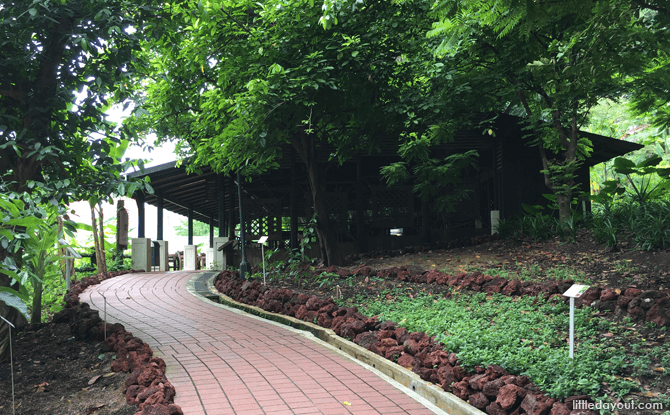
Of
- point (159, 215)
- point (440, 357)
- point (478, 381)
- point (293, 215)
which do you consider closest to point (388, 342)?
point (440, 357)

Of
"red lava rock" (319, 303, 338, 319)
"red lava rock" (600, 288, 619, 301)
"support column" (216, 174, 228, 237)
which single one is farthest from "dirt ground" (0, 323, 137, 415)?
"support column" (216, 174, 228, 237)

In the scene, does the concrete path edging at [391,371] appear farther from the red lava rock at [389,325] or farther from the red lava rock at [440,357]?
the red lava rock at [389,325]

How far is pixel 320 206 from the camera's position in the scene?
11000mm

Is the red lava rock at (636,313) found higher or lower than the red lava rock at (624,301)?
lower

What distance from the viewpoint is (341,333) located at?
5.70 meters

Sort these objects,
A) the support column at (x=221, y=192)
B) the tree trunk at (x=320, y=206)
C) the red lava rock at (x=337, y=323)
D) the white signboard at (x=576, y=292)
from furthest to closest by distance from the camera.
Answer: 1. the support column at (x=221, y=192)
2. the tree trunk at (x=320, y=206)
3. the red lava rock at (x=337, y=323)
4. the white signboard at (x=576, y=292)

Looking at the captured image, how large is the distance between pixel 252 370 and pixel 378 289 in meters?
3.66

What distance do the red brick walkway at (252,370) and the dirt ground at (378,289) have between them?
0.63m

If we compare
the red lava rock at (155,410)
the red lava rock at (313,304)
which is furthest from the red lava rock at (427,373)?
the red lava rock at (313,304)

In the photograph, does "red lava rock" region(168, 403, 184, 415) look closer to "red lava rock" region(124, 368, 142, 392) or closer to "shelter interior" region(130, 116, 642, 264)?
"red lava rock" region(124, 368, 142, 392)

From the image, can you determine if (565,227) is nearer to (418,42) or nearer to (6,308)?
(418,42)

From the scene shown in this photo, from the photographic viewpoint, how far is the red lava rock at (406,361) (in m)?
4.42

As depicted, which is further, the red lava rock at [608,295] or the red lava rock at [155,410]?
the red lava rock at [608,295]

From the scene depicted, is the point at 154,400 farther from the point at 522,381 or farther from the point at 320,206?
the point at 320,206
